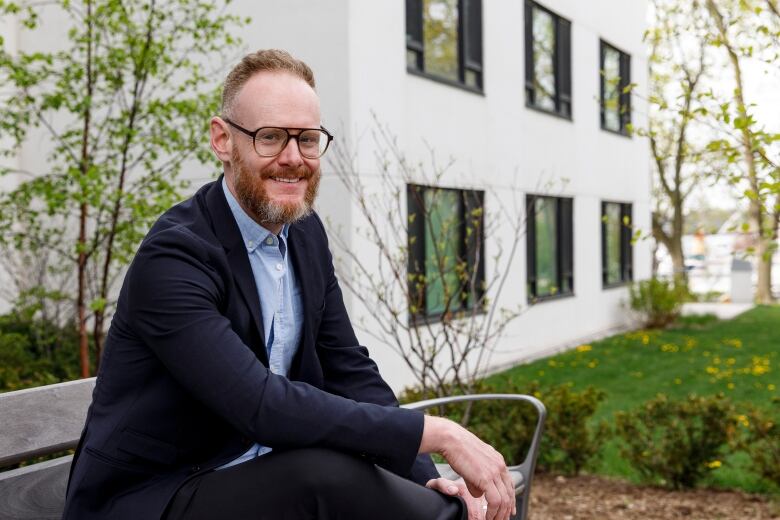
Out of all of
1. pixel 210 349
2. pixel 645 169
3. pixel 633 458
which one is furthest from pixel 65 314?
pixel 645 169

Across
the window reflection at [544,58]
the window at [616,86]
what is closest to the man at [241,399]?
the window reflection at [544,58]

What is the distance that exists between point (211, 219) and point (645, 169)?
18.2 meters

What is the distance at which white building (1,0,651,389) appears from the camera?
32.4 feet

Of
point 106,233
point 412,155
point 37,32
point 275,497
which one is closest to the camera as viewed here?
point 275,497

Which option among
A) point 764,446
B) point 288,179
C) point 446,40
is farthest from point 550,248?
point 288,179

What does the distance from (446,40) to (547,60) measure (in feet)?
12.0

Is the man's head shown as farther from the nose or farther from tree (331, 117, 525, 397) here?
tree (331, 117, 525, 397)

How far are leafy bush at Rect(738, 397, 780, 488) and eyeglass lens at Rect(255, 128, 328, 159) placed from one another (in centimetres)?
388

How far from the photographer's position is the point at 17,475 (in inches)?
109

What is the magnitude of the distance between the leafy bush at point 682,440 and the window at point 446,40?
242 inches

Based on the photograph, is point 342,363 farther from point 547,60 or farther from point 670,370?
point 547,60

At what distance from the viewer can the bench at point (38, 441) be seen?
108 inches

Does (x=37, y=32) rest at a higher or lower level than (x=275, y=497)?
higher

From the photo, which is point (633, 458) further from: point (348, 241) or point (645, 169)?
point (645, 169)
